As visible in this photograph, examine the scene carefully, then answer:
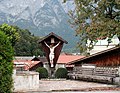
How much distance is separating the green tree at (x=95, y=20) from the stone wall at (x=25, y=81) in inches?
337

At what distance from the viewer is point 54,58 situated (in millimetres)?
32531

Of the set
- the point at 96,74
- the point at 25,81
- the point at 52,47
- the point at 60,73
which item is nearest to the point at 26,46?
the point at 52,47

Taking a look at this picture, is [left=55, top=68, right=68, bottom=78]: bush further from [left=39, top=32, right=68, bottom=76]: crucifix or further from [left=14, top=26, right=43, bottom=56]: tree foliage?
[left=14, top=26, right=43, bottom=56]: tree foliage

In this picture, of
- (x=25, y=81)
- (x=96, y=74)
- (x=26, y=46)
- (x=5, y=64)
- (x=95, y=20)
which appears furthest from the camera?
(x=26, y=46)

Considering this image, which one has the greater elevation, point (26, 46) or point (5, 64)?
point (26, 46)

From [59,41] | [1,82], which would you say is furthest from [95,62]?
[1,82]

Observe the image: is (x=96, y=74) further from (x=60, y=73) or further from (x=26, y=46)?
(x=26, y=46)

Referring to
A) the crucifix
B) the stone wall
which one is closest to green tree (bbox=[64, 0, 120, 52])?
the crucifix

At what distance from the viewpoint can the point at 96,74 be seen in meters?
29.0

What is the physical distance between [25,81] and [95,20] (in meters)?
10.6

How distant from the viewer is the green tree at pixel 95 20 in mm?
26328

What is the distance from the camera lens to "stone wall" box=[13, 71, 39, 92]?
18.9 metres

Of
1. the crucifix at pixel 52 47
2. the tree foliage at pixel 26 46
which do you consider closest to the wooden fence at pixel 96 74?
the crucifix at pixel 52 47

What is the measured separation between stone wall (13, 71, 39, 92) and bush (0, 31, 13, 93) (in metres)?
4.44
